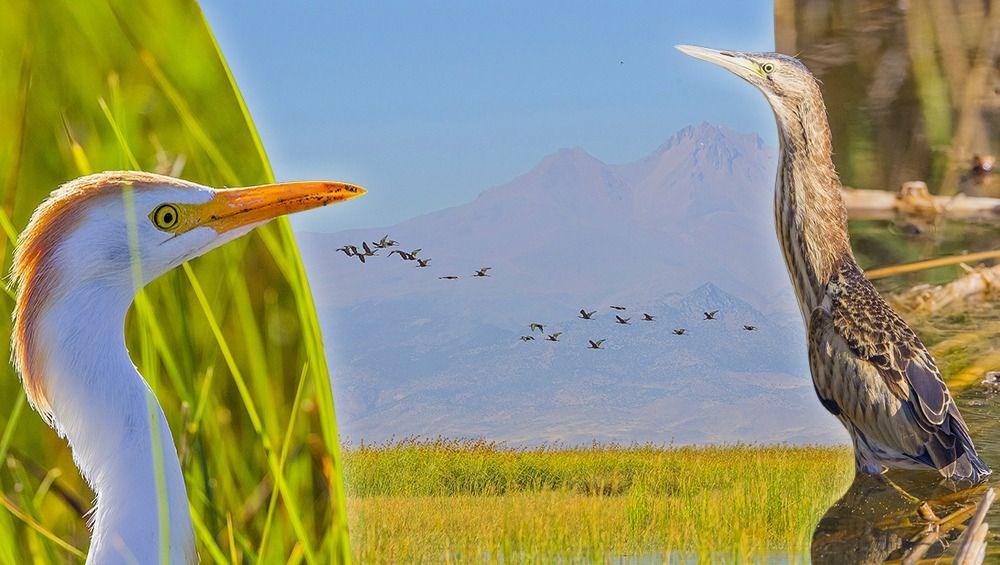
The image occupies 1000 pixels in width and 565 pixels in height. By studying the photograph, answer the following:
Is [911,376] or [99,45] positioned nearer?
[99,45]

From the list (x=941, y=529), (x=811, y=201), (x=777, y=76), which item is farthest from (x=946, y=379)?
(x=777, y=76)

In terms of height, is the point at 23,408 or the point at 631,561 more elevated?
the point at 23,408

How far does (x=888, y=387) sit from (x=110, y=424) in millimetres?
1117

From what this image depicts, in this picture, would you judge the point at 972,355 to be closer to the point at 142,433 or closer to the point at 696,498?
the point at 696,498

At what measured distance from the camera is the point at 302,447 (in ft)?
3.83

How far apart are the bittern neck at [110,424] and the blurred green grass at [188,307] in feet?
0.66

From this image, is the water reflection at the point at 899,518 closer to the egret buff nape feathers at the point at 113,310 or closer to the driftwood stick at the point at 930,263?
the driftwood stick at the point at 930,263

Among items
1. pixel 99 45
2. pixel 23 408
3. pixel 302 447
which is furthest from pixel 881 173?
pixel 23 408

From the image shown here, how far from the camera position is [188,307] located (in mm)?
1169

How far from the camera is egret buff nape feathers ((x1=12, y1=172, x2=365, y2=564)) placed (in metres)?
0.92

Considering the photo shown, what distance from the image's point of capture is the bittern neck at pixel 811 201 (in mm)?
1572

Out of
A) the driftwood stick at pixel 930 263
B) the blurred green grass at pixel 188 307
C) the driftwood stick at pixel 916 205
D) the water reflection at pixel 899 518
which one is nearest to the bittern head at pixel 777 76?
the driftwood stick at pixel 916 205

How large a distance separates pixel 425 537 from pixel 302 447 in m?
1.40

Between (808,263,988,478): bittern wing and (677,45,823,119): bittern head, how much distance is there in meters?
0.31
